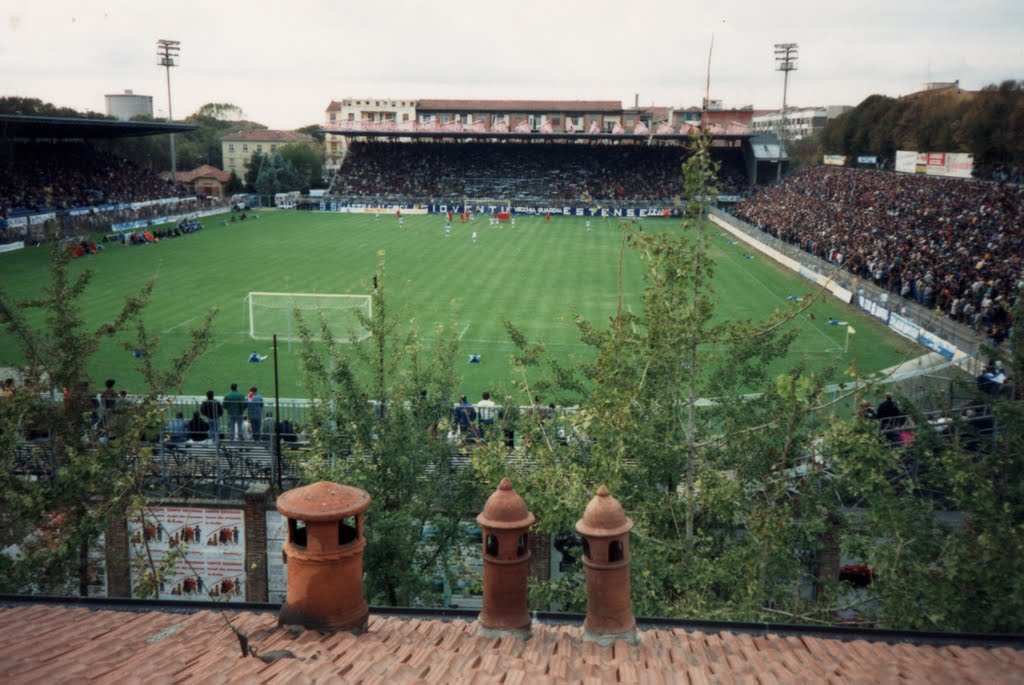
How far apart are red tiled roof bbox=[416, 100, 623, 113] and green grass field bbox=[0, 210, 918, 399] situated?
175 ft

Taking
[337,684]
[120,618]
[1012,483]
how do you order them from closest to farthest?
[337,684], [120,618], [1012,483]

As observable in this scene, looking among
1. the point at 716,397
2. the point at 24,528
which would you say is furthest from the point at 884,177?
the point at 24,528

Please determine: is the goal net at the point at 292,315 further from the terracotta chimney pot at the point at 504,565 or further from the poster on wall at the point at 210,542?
the terracotta chimney pot at the point at 504,565

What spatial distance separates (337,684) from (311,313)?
28.9m

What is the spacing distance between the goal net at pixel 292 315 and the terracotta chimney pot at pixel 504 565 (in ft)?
79.5

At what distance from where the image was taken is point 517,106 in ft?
419

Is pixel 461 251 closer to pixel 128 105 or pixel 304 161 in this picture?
pixel 304 161

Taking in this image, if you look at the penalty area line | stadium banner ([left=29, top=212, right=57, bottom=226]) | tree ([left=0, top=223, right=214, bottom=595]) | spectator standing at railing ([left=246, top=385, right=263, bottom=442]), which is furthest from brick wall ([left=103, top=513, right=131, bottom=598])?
stadium banner ([left=29, top=212, right=57, bottom=226])

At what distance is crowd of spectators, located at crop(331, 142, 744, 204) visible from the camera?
92.6m

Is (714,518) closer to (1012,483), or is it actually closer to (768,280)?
(1012,483)

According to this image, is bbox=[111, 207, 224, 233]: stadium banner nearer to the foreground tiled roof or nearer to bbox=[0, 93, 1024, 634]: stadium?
bbox=[0, 93, 1024, 634]: stadium

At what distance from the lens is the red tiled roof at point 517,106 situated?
11775 centimetres

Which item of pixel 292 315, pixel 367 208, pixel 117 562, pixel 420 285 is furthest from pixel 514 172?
pixel 117 562

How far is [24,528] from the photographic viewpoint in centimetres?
1109
